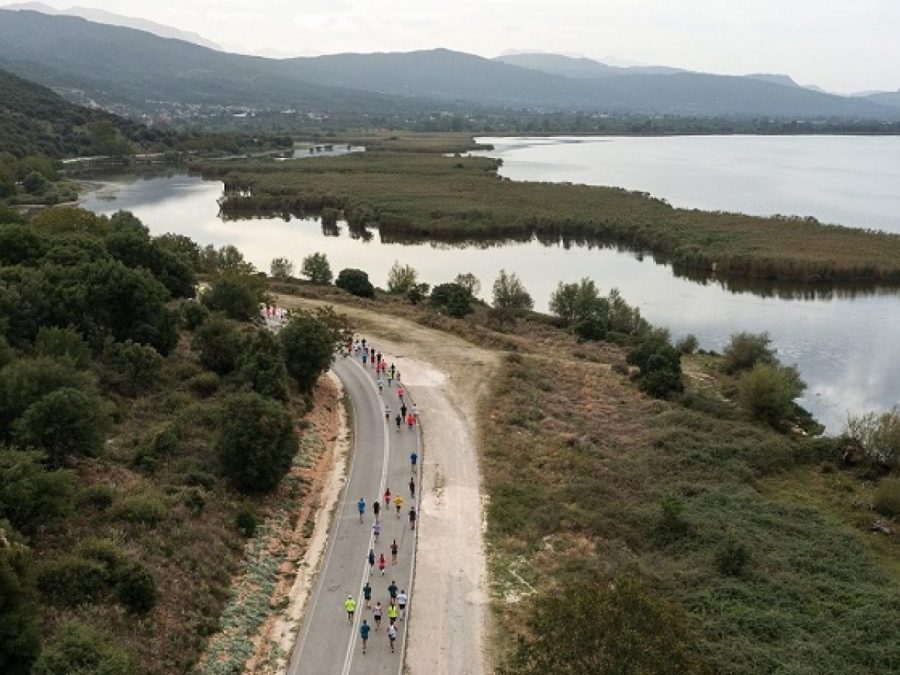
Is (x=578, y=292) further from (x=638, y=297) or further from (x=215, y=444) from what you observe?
(x=215, y=444)

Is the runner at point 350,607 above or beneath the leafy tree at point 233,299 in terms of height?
beneath

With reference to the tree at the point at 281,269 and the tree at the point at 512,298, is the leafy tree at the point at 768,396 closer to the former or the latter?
the tree at the point at 512,298

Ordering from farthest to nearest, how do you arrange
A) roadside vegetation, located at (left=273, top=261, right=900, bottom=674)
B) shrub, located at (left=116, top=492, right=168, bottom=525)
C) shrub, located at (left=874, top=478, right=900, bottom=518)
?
shrub, located at (left=874, top=478, right=900, bottom=518), shrub, located at (left=116, top=492, right=168, bottom=525), roadside vegetation, located at (left=273, top=261, right=900, bottom=674)

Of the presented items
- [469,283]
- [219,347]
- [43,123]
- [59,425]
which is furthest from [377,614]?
[43,123]

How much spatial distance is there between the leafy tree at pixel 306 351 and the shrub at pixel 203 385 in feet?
12.6

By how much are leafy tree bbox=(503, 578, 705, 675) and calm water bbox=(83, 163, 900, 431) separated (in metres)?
33.6

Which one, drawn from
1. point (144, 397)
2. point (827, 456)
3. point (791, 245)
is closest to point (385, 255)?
point (791, 245)

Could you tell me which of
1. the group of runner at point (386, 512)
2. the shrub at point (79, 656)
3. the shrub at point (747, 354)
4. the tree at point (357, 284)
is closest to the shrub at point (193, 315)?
the group of runner at point (386, 512)

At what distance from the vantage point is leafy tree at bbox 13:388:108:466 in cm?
2684

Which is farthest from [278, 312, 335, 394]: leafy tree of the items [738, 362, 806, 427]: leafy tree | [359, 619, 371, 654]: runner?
[738, 362, 806, 427]: leafy tree

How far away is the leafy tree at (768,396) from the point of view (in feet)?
139

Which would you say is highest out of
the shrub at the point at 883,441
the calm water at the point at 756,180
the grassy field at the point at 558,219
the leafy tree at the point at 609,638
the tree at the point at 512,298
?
the calm water at the point at 756,180

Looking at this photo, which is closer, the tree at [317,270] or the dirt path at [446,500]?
the dirt path at [446,500]

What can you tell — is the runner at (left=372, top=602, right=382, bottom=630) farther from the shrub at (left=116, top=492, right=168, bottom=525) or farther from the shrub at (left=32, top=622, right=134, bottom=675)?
the shrub at (left=116, top=492, right=168, bottom=525)
